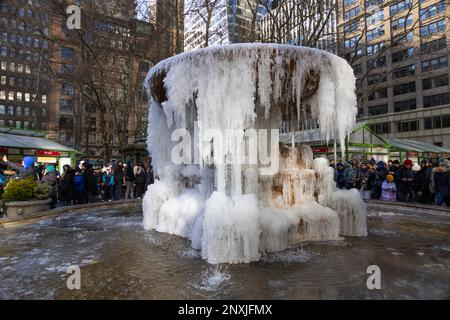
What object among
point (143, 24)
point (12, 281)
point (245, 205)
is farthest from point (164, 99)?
point (143, 24)

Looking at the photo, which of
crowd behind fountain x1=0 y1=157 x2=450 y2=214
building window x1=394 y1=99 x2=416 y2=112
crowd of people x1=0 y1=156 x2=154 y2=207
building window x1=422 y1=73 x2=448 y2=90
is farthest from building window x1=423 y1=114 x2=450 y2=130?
crowd of people x1=0 y1=156 x2=154 y2=207

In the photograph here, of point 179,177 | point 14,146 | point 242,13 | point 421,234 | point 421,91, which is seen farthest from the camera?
point 421,91

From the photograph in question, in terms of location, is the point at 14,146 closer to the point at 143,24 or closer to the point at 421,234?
the point at 143,24

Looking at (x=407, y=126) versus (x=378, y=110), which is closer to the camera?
(x=407, y=126)

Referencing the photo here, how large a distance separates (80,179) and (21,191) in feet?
10.8

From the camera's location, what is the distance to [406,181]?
1105cm

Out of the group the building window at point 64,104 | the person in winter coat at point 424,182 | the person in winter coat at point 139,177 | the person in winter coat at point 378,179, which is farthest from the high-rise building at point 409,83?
the building window at point 64,104

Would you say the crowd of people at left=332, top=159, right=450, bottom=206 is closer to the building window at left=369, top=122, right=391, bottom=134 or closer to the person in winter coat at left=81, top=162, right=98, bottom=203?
the person in winter coat at left=81, top=162, right=98, bottom=203

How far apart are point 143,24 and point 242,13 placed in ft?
22.9

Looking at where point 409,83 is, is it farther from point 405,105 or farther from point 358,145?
point 358,145

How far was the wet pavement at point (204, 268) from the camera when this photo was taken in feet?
10.6

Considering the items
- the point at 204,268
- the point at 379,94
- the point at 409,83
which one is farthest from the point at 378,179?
the point at 379,94

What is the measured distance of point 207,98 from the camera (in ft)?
17.6

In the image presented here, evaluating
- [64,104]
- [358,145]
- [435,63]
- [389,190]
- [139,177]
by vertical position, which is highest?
[435,63]
